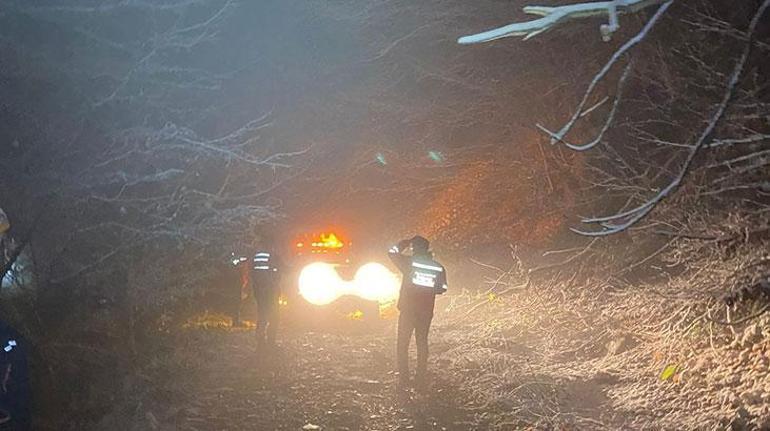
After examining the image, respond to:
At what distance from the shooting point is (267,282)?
10727 mm

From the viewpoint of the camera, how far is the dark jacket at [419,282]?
29.3 ft

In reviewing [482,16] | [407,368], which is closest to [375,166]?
[482,16]

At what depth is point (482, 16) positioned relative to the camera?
12938mm

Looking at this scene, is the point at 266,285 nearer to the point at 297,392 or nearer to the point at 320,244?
the point at 297,392

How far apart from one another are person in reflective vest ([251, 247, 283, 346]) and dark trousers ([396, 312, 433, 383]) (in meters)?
2.30

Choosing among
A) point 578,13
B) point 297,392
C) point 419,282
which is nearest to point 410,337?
point 419,282

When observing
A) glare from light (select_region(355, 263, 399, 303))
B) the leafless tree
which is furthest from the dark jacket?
glare from light (select_region(355, 263, 399, 303))

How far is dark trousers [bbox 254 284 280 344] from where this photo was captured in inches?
424

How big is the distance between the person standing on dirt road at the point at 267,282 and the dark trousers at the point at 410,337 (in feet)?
7.54

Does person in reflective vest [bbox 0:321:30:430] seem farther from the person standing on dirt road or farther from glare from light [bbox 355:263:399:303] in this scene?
glare from light [bbox 355:263:399:303]

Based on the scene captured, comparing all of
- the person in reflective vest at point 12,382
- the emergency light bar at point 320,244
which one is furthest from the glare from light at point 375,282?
the person in reflective vest at point 12,382

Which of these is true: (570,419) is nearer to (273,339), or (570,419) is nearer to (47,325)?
(273,339)

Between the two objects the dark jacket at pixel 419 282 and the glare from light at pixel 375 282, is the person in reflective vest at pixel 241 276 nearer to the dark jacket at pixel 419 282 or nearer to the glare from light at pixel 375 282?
the glare from light at pixel 375 282

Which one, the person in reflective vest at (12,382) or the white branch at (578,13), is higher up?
the white branch at (578,13)
